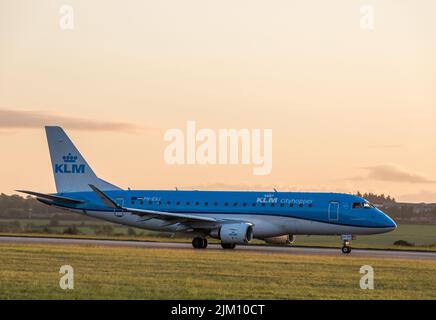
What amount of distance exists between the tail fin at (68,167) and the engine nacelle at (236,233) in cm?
1082

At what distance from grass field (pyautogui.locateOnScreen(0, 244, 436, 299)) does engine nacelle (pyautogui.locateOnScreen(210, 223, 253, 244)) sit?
5.49 meters

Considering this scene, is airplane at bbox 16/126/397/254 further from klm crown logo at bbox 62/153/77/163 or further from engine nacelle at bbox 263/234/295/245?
klm crown logo at bbox 62/153/77/163

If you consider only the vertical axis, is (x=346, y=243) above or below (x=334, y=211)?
below

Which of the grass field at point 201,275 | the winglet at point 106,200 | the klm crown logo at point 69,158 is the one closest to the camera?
the grass field at point 201,275

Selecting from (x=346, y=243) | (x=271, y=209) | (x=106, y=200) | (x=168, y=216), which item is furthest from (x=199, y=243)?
(x=346, y=243)

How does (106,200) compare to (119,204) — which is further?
(119,204)

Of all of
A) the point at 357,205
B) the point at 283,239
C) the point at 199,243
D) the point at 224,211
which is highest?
the point at 357,205

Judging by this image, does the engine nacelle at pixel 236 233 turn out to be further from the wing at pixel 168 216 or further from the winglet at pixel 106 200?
the winglet at pixel 106 200

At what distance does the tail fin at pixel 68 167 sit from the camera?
191 feet

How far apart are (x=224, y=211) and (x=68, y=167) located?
39.4ft

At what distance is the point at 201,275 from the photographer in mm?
31562

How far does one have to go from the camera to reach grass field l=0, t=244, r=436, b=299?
25906 mm

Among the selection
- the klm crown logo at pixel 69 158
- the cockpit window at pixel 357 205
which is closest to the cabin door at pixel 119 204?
the klm crown logo at pixel 69 158

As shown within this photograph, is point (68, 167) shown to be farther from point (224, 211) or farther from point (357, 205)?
point (357, 205)
